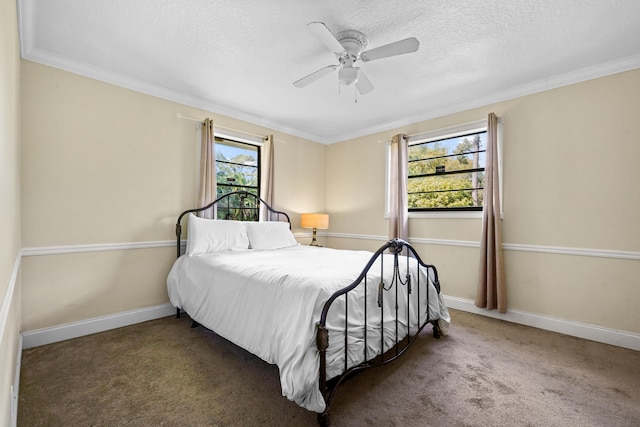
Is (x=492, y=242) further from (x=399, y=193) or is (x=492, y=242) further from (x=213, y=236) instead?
(x=213, y=236)

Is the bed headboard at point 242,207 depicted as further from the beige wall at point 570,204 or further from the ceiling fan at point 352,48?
the beige wall at point 570,204

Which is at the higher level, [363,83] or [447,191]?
[363,83]

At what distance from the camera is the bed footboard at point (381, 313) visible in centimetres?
161

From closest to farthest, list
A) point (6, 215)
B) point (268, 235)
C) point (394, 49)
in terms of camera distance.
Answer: point (6, 215)
point (394, 49)
point (268, 235)

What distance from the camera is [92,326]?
281 centimetres

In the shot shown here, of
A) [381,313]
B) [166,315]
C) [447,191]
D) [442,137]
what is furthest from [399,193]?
[166,315]

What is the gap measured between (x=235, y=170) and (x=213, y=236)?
1.21 meters

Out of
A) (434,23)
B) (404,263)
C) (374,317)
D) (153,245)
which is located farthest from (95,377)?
(434,23)

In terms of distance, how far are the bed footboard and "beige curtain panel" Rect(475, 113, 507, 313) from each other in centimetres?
89

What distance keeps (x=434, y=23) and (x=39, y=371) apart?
390cm

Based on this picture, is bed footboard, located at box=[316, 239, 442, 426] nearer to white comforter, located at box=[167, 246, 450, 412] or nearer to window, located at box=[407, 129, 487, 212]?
white comforter, located at box=[167, 246, 450, 412]

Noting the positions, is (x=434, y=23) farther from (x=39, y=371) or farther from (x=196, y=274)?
(x=39, y=371)

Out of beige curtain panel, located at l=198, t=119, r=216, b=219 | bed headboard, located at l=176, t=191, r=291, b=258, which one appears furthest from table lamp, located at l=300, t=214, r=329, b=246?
beige curtain panel, located at l=198, t=119, r=216, b=219

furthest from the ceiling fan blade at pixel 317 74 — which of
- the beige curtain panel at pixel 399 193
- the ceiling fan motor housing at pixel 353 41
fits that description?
the beige curtain panel at pixel 399 193
